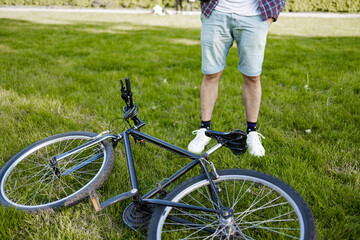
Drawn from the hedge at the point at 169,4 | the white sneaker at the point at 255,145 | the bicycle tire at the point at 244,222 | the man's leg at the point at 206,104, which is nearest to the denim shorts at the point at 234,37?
the man's leg at the point at 206,104

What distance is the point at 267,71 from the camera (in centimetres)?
450

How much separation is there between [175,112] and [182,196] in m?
1.74

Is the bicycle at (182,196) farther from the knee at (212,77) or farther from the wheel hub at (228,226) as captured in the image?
the knee at (212,77)

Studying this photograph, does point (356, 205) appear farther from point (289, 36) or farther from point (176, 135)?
point (289, 36)

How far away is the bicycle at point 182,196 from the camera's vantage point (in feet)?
4.50

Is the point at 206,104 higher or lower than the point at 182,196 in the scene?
higher

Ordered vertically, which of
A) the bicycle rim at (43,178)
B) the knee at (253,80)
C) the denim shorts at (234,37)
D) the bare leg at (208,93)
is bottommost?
the bicycle rim at (43,178)

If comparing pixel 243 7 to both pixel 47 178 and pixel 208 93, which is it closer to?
pixel 208 93

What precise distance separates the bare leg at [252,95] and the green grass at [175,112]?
32 cm

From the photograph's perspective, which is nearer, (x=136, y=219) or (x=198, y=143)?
(x=136, y=219)

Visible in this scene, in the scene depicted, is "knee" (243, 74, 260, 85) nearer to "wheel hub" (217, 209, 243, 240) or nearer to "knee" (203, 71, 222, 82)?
"knee" (203, 71, 222, 82)

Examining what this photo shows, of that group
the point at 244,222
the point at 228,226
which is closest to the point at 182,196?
the point at 228,226

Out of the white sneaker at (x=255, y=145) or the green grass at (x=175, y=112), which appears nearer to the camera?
the green grass at (x=175, y=112)

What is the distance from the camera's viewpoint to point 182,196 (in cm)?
145
